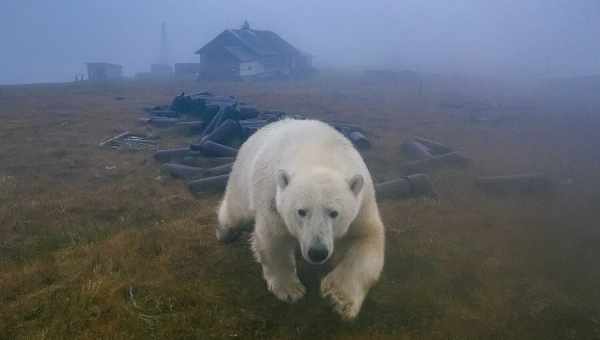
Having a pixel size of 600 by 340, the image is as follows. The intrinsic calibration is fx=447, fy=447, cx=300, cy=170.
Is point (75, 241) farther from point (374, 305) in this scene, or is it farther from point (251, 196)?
point (374, 305)

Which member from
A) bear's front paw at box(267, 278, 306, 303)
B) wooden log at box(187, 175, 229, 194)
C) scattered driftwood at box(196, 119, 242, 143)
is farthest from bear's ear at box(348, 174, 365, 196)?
scattered driftwood at box(196, 119, 242, 143)

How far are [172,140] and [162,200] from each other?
17.9 ft

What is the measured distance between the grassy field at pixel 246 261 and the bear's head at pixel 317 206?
0.81 metres

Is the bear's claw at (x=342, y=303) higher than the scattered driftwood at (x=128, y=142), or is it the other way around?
the scattered driftwood at (x=128, y=142)

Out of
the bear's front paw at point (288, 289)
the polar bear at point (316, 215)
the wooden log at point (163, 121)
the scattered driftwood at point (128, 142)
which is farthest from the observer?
the wooden log at point (163, 121)

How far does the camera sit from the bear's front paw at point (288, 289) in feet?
13.5

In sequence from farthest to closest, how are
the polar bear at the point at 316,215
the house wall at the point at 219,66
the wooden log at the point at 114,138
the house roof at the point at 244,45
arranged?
the house roof at the point at 244,45 < the house wall at the point at 219,66 < the wooden log at the point at 114,138 < the polar bear at the point at 316,215

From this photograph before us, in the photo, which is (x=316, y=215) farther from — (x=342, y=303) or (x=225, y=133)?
(x=225, y=133)

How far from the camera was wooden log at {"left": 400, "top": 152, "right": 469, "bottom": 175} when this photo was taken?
9.33m

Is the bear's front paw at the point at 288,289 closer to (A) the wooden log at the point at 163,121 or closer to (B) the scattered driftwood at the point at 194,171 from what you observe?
(B) the scattered driftwood at the point at 194,171

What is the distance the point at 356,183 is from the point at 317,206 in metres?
0.49

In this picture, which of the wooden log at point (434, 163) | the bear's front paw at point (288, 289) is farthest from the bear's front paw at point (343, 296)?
the wooden log at point (434, 163)

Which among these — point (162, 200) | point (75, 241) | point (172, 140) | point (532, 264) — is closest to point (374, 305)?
point (532, 264)

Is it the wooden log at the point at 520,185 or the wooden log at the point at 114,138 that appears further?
the wooden log at the point at 114,138
